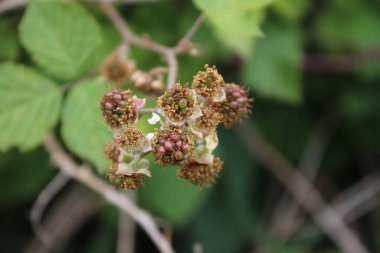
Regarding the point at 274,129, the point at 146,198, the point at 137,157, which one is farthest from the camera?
the point at 274,129

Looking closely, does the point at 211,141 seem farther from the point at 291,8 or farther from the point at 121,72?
the point at 291,8

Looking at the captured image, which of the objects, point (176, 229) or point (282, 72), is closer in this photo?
point (282, 72)

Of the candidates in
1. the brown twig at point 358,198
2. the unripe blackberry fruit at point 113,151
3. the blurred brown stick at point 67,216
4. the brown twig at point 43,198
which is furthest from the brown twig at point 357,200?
the unripe blackberry fruit at point 113,151

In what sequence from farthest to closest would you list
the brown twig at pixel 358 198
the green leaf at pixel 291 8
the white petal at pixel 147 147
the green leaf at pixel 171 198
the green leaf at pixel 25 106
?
the brown twig at pixel 358 198
the green leaf at pixel 171 198
the green leaf at pixel 291 8
the green leaf at pixel 25 106
the white petal at pixel 147 147

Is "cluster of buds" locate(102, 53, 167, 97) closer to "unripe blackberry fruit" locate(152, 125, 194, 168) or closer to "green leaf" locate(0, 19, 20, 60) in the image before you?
"unripe blackberry fruit" locate(152, 125, 194, 168)

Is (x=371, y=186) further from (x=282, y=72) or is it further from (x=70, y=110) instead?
(x=70, y=110)

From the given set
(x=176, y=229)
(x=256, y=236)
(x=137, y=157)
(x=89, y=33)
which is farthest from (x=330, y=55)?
(x=137, y=157)

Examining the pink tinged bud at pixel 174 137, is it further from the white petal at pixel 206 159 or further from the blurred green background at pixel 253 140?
the blurred green background at pixel 253 140
